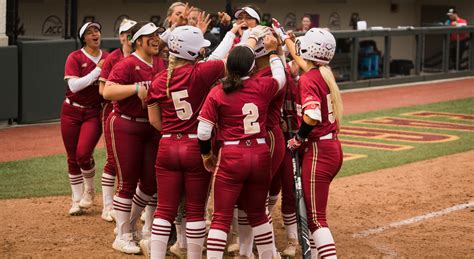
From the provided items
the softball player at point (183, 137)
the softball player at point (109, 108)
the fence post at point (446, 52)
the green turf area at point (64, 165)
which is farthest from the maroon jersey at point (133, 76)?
the fence post at point (446, 52)

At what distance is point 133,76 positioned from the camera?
7422 mm

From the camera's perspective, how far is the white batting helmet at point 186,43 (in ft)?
21.8

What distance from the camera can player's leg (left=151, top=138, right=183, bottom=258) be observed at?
6719mm

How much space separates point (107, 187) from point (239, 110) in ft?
8.59

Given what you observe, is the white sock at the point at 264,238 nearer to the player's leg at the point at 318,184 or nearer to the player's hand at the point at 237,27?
the player's leg at the point at 318,184

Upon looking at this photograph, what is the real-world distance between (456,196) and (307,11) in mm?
16256

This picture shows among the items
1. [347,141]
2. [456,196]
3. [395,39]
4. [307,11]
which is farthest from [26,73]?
[395,39]

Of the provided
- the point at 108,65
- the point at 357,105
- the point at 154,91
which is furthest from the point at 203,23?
the point at 357,105

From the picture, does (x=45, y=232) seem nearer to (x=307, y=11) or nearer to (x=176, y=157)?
(x=176, y=157)

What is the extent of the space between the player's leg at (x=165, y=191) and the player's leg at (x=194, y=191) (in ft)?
0.23

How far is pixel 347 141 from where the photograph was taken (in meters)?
14.1

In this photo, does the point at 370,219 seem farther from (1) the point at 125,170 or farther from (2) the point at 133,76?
(2) the point at 133,76

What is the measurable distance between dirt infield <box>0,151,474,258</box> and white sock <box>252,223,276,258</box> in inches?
48.8

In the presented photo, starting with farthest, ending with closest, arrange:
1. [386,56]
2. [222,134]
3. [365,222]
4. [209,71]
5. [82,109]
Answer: [386,56]
[365,222]
[82,109]
[209,71]
[222,134]
